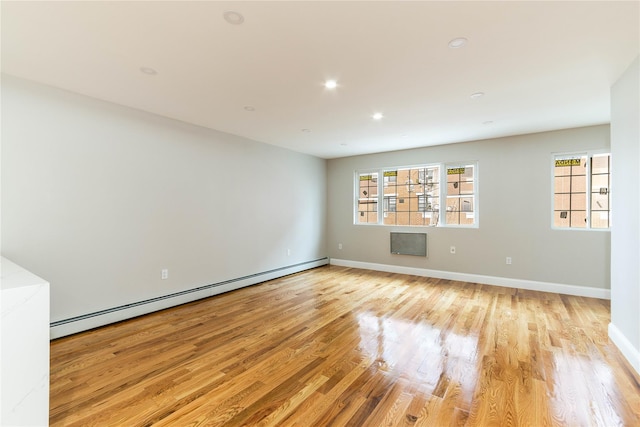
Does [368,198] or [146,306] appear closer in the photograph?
[146,306]

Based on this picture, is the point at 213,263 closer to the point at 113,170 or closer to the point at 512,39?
the point at 113,170

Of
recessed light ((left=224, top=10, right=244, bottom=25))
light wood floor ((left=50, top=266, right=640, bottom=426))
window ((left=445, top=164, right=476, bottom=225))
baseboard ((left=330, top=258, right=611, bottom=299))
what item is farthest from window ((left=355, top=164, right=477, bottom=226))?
recessed light ((left=224, top=10, right=244, bottom=25))

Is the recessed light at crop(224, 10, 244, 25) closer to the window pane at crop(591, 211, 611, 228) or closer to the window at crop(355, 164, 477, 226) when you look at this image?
the window at crop(355, 164, 477, 226)

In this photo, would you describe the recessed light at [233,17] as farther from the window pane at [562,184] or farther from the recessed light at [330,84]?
the window pane at [562,184]

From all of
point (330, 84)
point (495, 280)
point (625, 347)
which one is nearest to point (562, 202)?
point (495, 280)

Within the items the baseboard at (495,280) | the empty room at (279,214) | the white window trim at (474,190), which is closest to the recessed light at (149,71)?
the empty room at (279,214)

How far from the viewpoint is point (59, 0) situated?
1.66 m

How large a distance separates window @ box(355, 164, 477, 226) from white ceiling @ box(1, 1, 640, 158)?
171 centimetres

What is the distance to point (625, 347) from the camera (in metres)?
2.46

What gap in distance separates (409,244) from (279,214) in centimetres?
260

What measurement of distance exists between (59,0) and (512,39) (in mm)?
2883

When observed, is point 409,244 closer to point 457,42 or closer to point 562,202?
point 562,202

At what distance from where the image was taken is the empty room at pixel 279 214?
180cm

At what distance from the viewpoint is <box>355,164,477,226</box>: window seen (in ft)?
17.1
